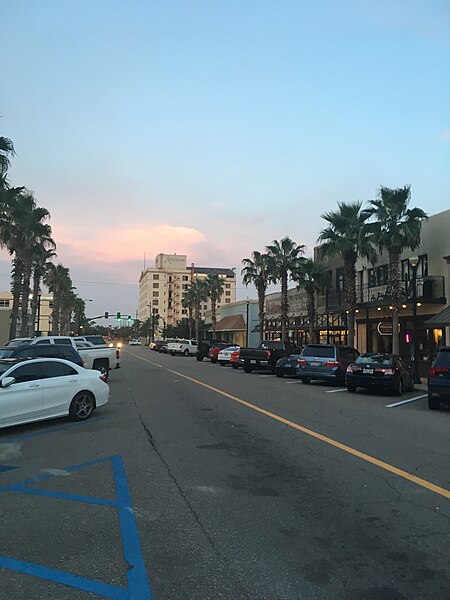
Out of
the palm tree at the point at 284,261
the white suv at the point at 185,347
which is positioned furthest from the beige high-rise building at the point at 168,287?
the palm tree at the point at 284,261

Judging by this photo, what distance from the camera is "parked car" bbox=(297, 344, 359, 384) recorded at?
1970cm

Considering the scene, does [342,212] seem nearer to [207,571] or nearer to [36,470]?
[36,470]

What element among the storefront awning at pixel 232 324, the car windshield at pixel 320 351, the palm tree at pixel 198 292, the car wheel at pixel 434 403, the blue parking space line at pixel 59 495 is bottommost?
the blue parking space line at pixel 59 495

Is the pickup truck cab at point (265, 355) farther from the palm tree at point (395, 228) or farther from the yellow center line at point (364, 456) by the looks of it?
the yellow center line at point (364, 456)

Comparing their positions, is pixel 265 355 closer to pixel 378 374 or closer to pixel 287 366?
pixel 287 366

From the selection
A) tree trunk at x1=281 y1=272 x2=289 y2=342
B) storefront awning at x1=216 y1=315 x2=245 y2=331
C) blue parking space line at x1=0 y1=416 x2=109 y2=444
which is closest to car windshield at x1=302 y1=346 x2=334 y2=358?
blue parking space line at x1=0 y1=416 x2=109 y2=444

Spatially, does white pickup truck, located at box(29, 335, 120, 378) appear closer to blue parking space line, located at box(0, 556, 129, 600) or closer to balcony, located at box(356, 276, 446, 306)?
balcony, located at box(356, 276, 446, 306)

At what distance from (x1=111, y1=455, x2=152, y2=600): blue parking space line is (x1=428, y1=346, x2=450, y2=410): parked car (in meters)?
9.19

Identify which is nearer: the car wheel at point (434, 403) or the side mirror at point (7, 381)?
the side mirror at point (7, 381)

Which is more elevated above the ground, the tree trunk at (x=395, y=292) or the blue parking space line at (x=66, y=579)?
the tree trunk at (x=395, y=292)

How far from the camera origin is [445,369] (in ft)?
41.3

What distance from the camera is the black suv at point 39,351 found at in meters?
12.7

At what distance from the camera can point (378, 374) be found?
54.4ft

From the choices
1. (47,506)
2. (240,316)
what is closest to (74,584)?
(47,506)
